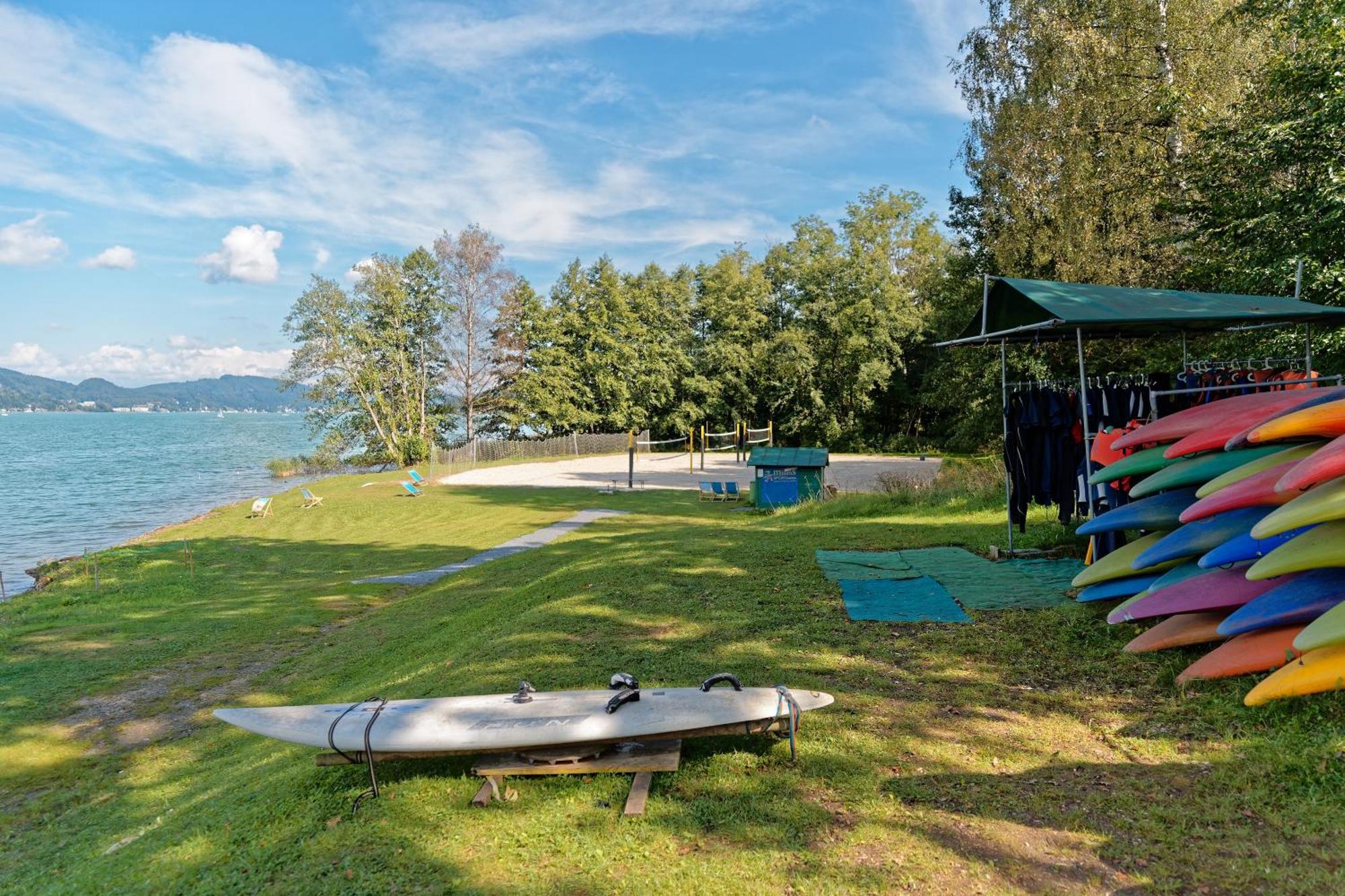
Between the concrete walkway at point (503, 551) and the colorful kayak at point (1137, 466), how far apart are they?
942 cm

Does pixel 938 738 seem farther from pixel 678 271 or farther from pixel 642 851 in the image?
pixel 678 271

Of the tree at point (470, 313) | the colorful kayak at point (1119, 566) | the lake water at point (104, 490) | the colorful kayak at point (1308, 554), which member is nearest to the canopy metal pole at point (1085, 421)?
the colorful kayak at point (1119, 566)

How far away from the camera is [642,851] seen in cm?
313

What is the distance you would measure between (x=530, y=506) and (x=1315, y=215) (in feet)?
56.7

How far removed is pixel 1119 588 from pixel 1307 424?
5.67 ft

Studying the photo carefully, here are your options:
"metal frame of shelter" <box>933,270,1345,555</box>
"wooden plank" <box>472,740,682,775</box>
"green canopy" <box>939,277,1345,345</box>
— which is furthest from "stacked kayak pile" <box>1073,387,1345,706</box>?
"wooden plank" <box>472,740,682,775</box>

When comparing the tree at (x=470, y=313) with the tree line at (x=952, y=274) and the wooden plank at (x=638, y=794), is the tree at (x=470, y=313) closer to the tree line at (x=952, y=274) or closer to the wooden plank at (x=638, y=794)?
the tree line at (x=952, y=274)

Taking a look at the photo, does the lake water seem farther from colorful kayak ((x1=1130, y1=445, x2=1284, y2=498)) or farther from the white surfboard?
colorful kayak ((x1=1130, y1=445, x2=1284, y2=498))

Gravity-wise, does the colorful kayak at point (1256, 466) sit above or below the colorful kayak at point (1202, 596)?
above

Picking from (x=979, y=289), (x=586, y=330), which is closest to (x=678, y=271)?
(x=586, y=330)

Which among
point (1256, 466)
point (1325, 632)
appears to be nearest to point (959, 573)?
point (1256, 466)

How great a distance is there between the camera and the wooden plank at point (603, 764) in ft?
11.9

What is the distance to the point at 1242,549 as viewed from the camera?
14.0 feet

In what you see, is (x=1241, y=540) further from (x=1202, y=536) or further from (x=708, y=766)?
(x=708, y=766)
